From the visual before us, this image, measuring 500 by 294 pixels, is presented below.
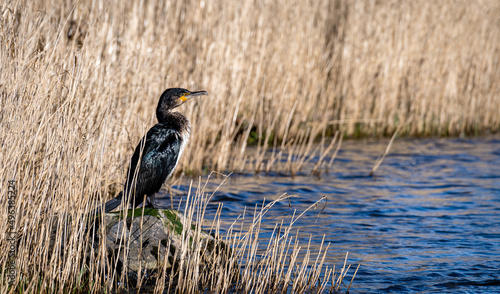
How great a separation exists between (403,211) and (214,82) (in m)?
2.85

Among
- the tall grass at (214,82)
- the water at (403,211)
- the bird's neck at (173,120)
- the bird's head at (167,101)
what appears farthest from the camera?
the bird's head at (167,101)

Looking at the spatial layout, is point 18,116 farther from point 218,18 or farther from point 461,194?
point 461,194

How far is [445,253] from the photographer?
215 inches

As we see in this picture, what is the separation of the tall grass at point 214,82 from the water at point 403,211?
587 mm

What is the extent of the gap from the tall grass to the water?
587 millimetres

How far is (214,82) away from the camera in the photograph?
26.1 feet

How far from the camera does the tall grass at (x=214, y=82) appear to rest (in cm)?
391

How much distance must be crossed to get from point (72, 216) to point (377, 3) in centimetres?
777


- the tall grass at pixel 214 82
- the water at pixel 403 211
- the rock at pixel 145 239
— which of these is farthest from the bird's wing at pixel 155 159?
the water at pixel 403 211

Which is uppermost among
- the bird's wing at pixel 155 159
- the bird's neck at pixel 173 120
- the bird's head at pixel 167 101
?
the bird's head at pixel 167 101

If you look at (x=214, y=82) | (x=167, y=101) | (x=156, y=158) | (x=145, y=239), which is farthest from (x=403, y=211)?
(x=145, y=239)

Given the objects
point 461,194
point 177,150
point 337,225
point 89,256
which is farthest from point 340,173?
point 89,256

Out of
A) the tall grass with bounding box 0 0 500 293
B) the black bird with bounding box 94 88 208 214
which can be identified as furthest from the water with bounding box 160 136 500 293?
the black bird with bounding box 94 88 208 214

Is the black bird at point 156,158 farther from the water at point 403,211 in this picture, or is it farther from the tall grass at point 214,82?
the water at point 403,211
